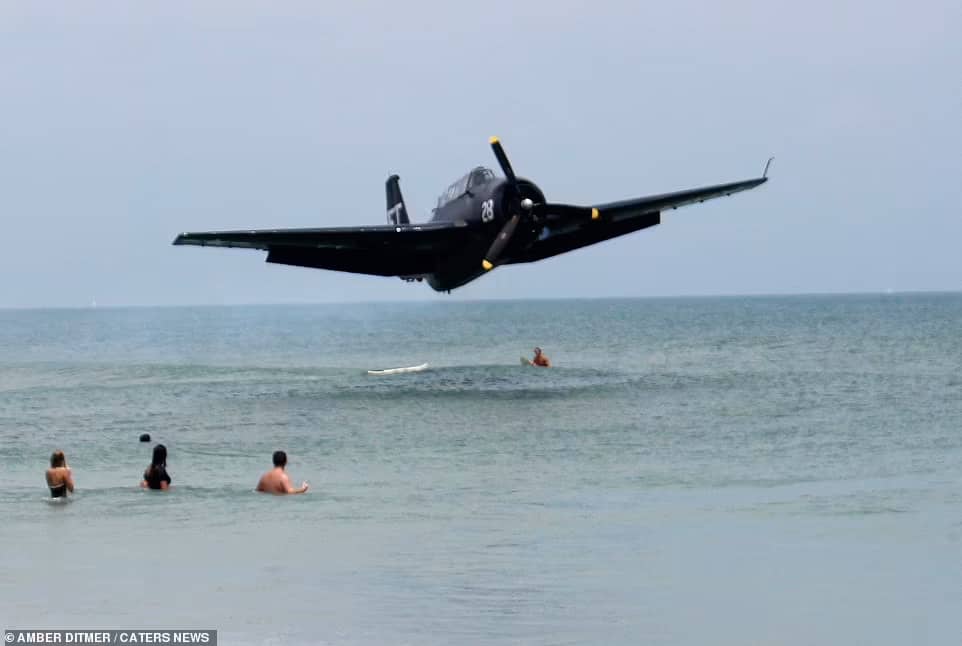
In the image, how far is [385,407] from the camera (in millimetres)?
42094

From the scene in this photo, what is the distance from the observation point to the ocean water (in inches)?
529

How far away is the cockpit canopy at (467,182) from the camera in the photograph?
40.4 metres

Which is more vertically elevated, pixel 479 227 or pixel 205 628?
pixel 479 227

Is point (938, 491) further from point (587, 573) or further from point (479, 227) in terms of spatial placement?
point (479, 227)

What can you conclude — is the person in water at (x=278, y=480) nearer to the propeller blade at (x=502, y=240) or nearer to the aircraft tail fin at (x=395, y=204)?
the propeller blade at (x=502, y=240)

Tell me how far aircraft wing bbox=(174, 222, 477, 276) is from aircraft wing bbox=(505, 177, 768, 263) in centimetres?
253

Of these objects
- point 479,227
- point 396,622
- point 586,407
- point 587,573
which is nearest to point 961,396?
point 586,407

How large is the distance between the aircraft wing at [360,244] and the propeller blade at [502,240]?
1.49 meters

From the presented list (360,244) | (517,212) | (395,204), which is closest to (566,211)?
(517,212)

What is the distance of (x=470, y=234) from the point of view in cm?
4075

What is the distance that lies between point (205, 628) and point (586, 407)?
2823 cm

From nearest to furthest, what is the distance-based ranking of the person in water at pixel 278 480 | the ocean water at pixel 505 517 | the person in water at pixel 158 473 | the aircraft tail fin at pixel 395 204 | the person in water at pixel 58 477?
the ocean water at pixel 505 517 < the person in water at pixel 58 477 < the person in water at pixel 278 480 < the person in water at pixel 158 473 < the aircraft tail fin at pixel 395 204

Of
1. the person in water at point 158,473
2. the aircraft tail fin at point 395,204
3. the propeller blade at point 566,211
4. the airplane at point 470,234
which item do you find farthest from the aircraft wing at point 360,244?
the person in water at point 158,473

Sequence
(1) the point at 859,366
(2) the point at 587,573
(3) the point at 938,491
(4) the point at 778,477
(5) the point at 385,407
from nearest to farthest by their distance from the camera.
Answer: (2) the point at 587,573
(3) the point at 938,491
(4) the point at 778,477
(5) the point at 385,407
(1) the point at 859,366
